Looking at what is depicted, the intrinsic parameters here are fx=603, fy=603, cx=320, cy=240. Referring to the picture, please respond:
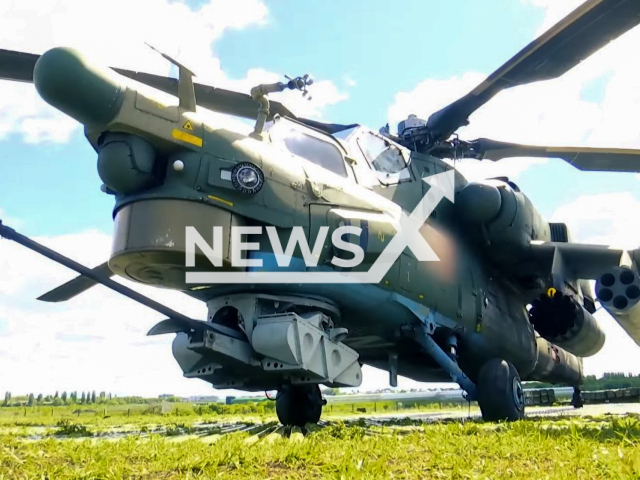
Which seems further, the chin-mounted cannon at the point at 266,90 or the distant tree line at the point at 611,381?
the distant tree line at the point at 611,381

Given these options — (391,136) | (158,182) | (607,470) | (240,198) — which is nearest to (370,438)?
(607,470)

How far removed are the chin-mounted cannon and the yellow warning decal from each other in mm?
844

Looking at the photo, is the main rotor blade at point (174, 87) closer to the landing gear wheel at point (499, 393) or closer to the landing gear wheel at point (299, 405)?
the landing gear wheel at point (299, 405)

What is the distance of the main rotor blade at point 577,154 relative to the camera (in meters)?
10.6

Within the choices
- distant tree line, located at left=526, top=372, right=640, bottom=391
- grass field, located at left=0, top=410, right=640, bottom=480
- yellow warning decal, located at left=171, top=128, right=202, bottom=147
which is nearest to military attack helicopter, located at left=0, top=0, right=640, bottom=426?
yellow warning decal, located at left=171, top=128, right=202, bottom=147

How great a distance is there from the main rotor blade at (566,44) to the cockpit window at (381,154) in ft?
5.20

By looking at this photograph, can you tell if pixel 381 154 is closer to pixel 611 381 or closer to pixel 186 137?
pixel 186 137

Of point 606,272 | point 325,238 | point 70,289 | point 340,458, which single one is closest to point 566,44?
point 606,272

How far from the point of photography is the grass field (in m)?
3.38

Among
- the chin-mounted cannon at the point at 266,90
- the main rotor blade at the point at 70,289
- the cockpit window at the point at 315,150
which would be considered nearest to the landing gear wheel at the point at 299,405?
the main rotor blade at the point at 70,289

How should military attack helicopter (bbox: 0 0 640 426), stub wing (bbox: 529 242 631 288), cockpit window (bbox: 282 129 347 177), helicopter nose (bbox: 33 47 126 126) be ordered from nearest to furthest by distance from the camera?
helicopter nose (bbox: 33 47 126 126), military attack helicopter (bbox: 0 0 640 426), cockpit window (bbox: 282 129 347 177), stub wing (bbox: 529 242 631 288)

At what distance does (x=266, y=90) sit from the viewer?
6.95 meters

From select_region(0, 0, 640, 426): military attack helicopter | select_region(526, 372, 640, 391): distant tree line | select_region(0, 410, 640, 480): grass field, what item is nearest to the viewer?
select_region(0, 410, 640, 480): grass field

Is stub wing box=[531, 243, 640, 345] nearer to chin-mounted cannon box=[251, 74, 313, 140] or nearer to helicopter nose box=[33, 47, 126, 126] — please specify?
chin-mounted cannon box=[251, 74, 313, 140]
